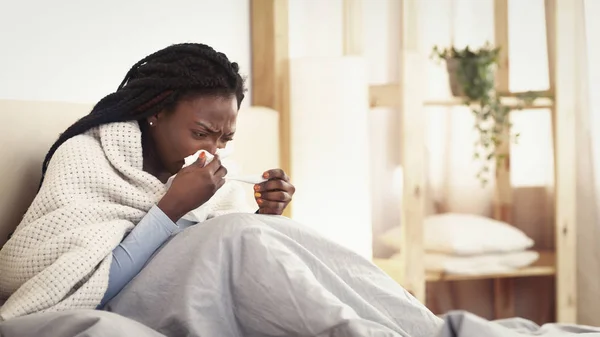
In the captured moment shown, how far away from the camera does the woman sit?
124cm

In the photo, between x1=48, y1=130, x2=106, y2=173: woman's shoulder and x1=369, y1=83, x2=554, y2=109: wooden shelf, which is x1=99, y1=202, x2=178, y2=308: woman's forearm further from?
x1=369, y1=83, x2=554, y2=109: wooden shelf

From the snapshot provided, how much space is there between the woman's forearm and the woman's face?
0.23 metres

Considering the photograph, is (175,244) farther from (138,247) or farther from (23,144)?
(23,144)

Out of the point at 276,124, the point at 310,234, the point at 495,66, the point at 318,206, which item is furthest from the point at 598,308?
the point at 310,234

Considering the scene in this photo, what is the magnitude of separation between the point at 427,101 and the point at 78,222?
1695mm

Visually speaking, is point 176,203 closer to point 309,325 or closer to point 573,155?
point 309,325

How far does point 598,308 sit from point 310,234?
206cm

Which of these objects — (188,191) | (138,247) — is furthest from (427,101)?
(138,247)

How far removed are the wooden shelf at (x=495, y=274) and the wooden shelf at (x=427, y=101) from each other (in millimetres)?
551

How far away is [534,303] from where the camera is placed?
10.6 feet

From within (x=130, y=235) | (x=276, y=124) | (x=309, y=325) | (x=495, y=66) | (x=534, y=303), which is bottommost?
(x=534, y=303)

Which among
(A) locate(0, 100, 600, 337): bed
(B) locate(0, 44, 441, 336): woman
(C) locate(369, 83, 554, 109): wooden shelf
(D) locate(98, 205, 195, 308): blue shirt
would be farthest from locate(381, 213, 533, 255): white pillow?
(D) locate(98, 205, 195, 308): blue shirt

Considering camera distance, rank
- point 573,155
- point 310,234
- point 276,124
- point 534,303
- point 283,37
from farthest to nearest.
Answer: point 534,303 → point 573,155 → point 283,37 → point 276,124 → point 310,234

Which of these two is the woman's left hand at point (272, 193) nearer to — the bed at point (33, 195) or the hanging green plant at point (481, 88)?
the bed at point (33, 195)
